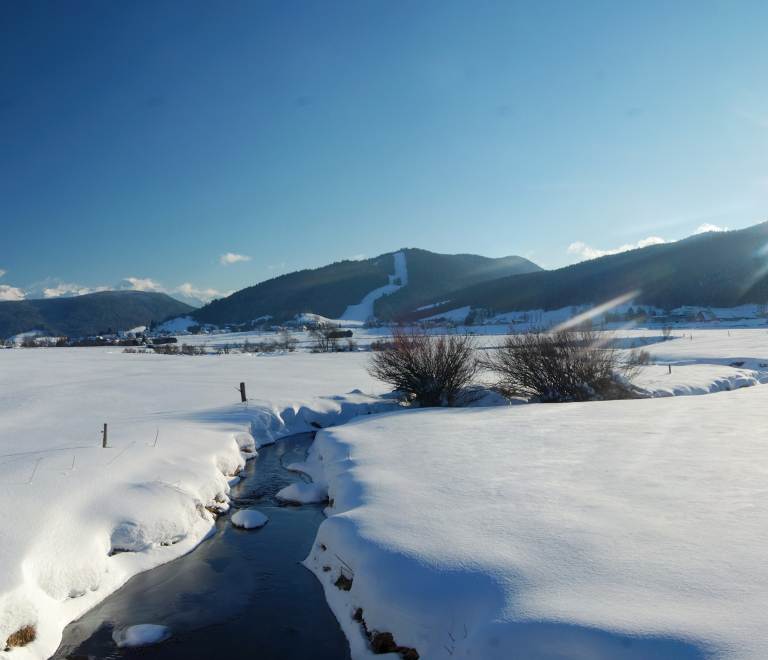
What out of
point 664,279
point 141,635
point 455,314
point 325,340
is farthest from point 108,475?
point 455,314

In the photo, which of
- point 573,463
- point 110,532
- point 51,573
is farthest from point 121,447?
point 573,463

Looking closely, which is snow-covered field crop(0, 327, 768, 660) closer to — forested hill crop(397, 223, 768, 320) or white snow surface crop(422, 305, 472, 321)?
forested hill crop(397, 223, 768, 320)

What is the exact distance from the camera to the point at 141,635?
5.85 m

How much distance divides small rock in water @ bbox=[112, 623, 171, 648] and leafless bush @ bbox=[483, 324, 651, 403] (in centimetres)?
1787

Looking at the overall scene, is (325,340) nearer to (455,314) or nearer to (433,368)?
(433,368)

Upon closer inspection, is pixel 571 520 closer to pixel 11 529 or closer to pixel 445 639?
pixel 445 639

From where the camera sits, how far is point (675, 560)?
187 inches

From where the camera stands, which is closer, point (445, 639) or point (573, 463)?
point (445, 639)

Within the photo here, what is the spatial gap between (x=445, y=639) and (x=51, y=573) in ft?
18.5

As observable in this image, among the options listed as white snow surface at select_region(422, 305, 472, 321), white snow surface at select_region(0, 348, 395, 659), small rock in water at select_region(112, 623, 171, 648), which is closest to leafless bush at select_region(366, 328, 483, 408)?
white snow surface at select_region(0, 348, 395, 659)

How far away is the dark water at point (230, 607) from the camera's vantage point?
5.65 m

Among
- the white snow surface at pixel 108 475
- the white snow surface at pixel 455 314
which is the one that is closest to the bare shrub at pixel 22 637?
the white snow surface at pixel 108 475

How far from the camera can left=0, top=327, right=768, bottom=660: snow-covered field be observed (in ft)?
13.3

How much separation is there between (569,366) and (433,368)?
6.26 meters
